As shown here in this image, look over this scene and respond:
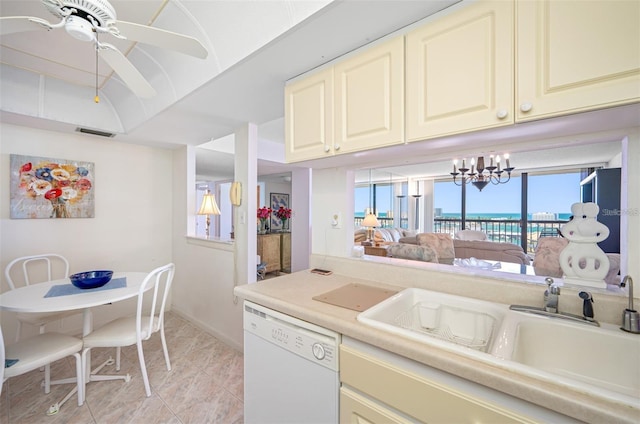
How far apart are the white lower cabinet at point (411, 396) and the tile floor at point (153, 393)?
1188 millimetres

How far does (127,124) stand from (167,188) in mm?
984

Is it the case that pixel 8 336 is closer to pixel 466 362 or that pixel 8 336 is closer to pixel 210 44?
pixel 210 44

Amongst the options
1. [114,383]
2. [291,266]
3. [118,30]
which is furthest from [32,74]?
[291,266]

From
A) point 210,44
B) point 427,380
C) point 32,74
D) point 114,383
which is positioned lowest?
point 114,383

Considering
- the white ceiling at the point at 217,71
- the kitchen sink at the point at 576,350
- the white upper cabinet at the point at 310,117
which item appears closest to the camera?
the kitchen sink at the point at 576,350

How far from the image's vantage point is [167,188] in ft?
11.3

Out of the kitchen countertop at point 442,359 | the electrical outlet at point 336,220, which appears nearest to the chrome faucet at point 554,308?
the kitchen countertop at point 442,359

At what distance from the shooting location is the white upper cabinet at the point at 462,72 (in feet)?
2.98

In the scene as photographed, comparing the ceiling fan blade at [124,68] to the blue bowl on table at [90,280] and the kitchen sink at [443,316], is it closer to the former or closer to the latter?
the blue bowl on table at [90,280]

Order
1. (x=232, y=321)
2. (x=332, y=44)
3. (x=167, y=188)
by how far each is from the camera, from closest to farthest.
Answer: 1. (x=332, y=44)
2. (x=232, y=321)
3. (x=167, y=188)

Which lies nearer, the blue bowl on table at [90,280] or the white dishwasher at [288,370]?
the white dishwasher at [288,370]

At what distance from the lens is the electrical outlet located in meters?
1.82

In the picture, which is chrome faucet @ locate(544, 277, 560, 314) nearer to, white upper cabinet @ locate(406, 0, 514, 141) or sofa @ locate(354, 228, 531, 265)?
white upper cabinet @ locate(406, 0, 514, 141)

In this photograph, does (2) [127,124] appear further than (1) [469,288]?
Yes
